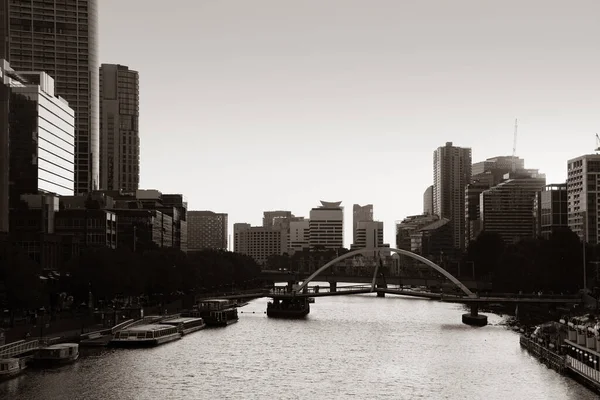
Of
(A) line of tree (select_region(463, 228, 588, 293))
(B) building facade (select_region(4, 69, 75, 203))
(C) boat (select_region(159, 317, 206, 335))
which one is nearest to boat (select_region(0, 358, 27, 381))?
(C) boat (select_region(159, 317, 206, 335))

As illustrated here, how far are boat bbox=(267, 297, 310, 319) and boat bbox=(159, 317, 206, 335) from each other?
25.4 metres

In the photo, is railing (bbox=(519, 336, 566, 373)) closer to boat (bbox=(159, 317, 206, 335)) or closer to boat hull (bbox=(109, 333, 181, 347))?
boat hull (bbox=(109, 333, 181, 347))

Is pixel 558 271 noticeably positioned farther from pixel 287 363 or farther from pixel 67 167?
pixel 67 167

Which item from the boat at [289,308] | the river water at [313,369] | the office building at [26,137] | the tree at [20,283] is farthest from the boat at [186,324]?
the office building at [26,137]

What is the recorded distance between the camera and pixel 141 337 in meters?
103

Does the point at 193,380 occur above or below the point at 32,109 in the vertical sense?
below

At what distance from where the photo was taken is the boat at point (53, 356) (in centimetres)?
8312

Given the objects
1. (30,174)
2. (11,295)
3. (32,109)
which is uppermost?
(32,109)

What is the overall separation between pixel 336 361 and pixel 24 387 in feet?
99.3

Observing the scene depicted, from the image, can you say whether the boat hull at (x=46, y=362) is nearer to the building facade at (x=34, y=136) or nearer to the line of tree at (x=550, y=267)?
the building facade at (x=34, y=136)

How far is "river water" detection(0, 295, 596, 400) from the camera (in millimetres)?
73562

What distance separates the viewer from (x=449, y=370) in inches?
3401

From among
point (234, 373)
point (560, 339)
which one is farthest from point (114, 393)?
point (560, 339)

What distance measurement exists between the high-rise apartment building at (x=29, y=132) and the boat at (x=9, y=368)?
77.4m
